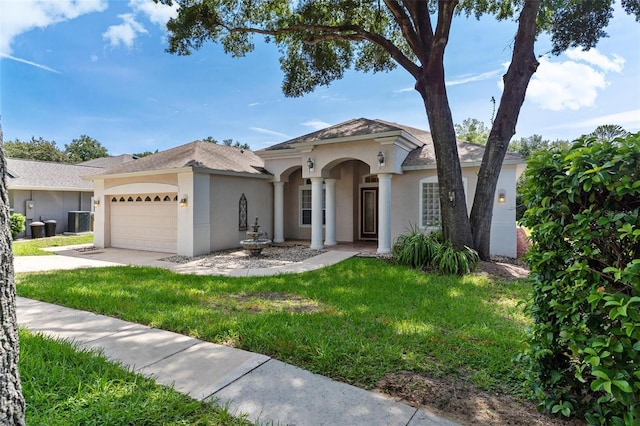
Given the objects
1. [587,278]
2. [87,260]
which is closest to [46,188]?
[87,260]

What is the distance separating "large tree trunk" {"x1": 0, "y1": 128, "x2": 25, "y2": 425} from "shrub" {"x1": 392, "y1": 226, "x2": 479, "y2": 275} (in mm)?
8565

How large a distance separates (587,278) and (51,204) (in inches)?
999

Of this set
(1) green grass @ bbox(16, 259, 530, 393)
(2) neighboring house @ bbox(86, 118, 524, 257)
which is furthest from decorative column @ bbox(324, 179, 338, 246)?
(1) green grass @ bbox(16, 259, 530, 393)

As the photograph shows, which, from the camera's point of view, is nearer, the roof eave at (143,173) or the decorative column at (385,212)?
the decorative column at (385,212)

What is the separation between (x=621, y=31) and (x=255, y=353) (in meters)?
15.4

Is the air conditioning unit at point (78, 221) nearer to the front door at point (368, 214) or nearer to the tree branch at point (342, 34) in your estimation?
the tree branch at point (342, 34)

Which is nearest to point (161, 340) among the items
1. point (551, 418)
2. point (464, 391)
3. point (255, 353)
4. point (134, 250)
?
point (255, 353)

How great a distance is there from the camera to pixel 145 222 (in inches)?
544

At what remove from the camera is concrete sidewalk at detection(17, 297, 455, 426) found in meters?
2.75

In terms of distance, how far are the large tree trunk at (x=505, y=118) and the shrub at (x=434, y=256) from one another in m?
1.13

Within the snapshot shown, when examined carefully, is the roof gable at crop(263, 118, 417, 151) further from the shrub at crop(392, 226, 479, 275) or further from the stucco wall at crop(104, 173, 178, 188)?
the stucco wall at crop(104, 173, 178, 188)

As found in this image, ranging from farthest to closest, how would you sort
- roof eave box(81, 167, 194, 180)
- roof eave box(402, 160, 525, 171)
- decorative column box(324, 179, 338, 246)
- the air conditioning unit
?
the air conditioning unit < decorative column box(324, 179, 338, 246) < roof eave box(81, 167, 194, 180) < roof eave box(402, 160, 525, 171)

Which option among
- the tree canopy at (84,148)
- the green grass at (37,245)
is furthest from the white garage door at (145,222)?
the tree canopy at (84,148)

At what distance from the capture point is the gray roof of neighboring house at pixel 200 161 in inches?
495
